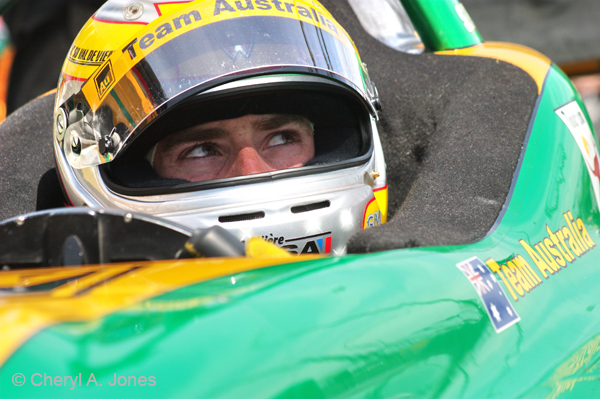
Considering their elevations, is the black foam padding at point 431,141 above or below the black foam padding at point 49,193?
above

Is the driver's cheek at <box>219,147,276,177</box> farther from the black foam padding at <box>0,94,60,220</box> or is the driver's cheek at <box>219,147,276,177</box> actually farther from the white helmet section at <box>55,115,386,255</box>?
the black foam padding at <box>0,94,60,220</box>

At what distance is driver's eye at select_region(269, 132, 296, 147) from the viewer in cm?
146

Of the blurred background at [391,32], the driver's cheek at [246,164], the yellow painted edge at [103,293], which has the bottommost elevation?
the yellow painted edge at [103,293]

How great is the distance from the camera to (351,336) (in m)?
0.71

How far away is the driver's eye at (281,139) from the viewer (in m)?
1.46

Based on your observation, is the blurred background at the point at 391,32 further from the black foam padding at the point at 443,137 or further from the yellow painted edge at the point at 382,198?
the yellow painted edge at the point at 382,198

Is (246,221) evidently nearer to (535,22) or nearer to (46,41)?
(46,41)

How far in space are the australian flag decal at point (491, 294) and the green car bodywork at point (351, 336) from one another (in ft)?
0.05

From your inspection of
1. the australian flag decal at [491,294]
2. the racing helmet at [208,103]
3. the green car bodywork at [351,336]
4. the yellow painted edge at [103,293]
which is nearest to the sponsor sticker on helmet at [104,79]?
the racing helmet at [208,103]

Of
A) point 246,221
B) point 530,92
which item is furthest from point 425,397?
point 530,92

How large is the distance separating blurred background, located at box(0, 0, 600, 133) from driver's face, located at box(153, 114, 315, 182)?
1.03 ft

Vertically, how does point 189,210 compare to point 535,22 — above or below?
below

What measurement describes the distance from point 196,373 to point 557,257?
0.82m

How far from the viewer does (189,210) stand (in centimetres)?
121
